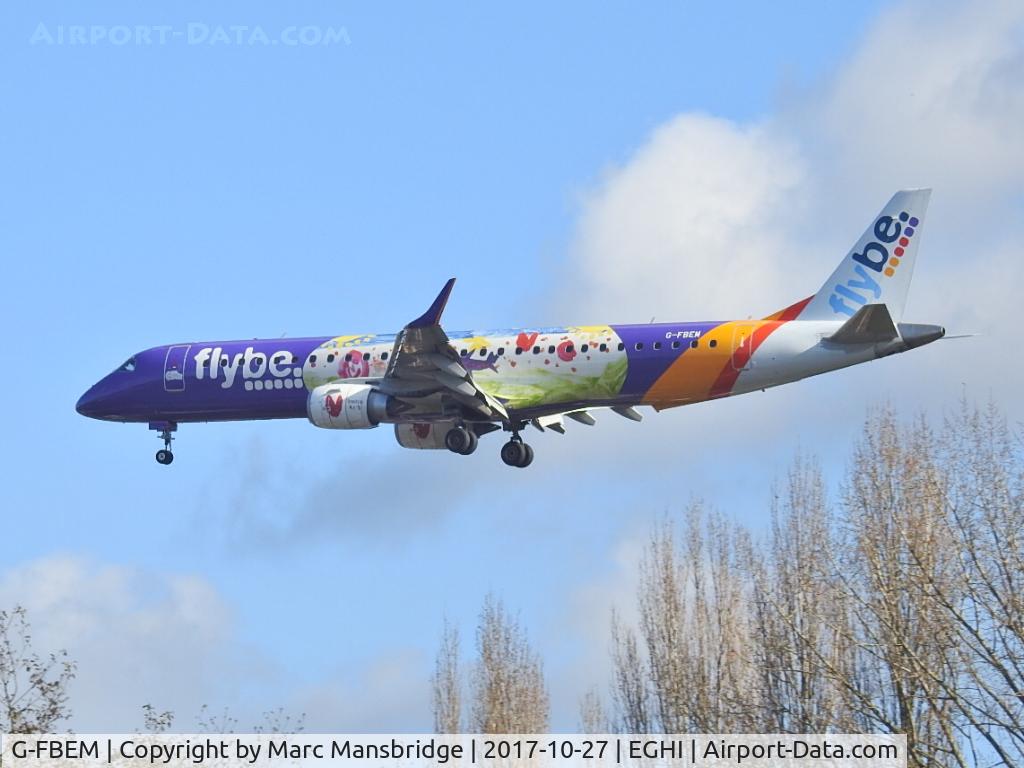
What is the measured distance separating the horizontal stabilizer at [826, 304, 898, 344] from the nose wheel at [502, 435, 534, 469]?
9850 millimetres

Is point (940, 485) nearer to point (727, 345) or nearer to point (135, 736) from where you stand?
point (727, 345)

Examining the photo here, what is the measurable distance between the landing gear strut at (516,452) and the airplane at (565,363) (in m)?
0.03

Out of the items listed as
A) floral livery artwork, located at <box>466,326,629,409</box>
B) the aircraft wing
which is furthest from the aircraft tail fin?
the aircraft wing

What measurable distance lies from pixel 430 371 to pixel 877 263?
11670 millimetres

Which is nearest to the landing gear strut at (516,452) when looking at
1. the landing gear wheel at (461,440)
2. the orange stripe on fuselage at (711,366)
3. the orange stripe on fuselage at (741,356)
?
the landing gear wheel at (461,440)

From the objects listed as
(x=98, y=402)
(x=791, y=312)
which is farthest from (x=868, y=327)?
(x=98, y=402)

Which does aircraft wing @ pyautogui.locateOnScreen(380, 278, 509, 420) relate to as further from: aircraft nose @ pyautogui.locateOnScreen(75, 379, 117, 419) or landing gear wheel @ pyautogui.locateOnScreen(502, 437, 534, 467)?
aircraft nose @ pyautogui.locateOnScreen(75, 379, 117, 419)

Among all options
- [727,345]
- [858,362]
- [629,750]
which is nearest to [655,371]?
[727,345]

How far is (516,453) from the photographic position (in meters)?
53.7

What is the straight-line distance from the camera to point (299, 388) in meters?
53.8

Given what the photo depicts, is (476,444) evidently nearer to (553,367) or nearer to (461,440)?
(461,440)

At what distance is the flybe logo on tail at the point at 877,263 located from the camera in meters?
49.8

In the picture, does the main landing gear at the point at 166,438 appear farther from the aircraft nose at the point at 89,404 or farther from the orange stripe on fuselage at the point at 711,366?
the orange stripe on fuselage at the point at 711,366

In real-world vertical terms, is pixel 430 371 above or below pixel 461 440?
above
